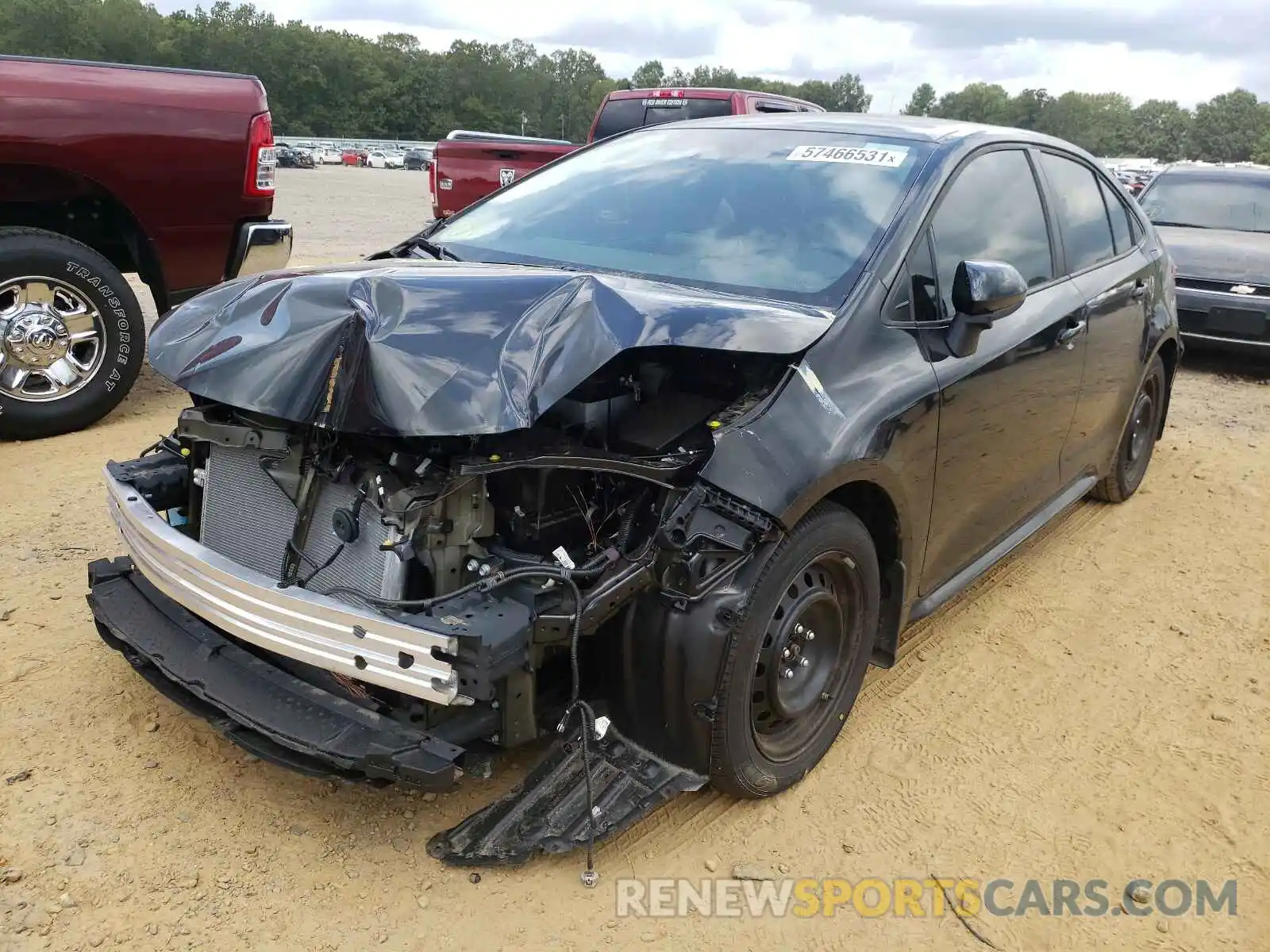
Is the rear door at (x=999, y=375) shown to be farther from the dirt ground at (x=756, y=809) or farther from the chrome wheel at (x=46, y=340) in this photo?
the chrome wheel at (x=46, y=340)

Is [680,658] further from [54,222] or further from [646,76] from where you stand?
[646,76]

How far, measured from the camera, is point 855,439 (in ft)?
8.98

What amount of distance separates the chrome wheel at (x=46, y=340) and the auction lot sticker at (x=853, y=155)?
3857mm

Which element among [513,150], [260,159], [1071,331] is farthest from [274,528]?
[513,150]

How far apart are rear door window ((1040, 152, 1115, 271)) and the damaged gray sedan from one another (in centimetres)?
96

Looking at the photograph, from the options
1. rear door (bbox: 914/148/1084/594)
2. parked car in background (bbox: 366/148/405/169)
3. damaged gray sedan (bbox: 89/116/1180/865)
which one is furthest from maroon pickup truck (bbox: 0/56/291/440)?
parked car in background (bbox: 366/148/405/169)

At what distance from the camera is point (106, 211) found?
568cm

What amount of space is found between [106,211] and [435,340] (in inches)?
170

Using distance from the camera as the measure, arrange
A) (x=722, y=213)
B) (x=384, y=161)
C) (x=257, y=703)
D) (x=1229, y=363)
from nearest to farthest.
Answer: (x=257, y=703), (x=722, y=213), (x=1229, y=363), (x=384, y=161)

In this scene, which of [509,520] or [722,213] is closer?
[509,520]

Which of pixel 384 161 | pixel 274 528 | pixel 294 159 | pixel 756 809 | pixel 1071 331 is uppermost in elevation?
pixel 384 161

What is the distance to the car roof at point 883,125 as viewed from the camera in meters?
3.53

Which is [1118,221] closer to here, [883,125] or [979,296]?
[883,125]

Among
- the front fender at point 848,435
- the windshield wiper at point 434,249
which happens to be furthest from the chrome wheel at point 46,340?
the front fender at point 848,435
